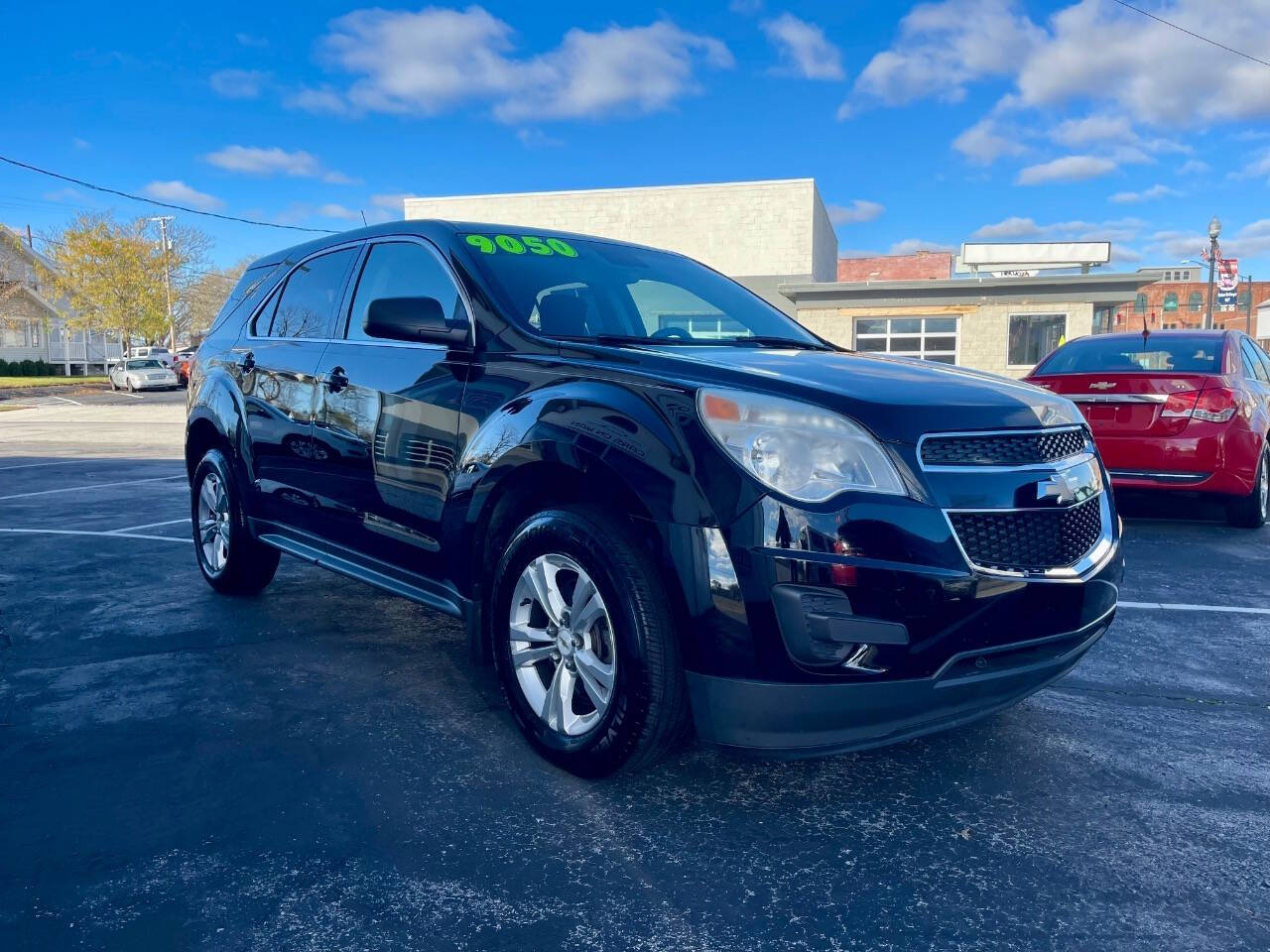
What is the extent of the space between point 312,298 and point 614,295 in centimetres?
153

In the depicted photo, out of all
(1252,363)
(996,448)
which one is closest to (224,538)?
(996,448)

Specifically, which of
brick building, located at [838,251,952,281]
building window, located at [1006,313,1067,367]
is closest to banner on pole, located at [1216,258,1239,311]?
building window, located at [1006,313,1067,367]

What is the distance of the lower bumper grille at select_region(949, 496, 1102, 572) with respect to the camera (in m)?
2.60

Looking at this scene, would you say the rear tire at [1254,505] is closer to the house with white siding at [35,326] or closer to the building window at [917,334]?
the building window at [917,334]

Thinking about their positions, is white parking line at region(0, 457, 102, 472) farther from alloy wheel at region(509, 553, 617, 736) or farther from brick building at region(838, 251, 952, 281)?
brick building at region(838, 251, 952, 281)

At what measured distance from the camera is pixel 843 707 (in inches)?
100.0

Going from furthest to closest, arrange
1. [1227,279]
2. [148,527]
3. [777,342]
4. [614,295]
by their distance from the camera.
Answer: [1227,279] → [148,527] → [614,295] → [777,342]

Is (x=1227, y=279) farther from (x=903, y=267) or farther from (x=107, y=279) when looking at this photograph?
(x=107, y=279)

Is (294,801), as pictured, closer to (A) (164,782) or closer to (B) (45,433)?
(A) (164,782)

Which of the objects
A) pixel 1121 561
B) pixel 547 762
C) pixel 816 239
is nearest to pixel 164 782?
pixel 547 762

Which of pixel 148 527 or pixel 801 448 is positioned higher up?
pixel 801 448

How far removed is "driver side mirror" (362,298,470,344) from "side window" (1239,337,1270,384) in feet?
21.4

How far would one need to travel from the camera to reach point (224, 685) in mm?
3887

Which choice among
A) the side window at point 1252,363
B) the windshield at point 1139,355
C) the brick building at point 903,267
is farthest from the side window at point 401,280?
the brick building at point 903,267
